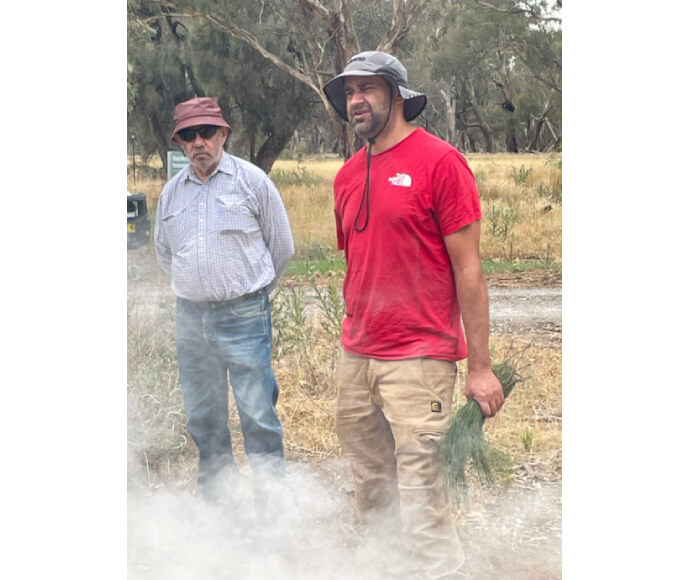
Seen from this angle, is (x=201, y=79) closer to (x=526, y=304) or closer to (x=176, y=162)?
(x=176, y=162)

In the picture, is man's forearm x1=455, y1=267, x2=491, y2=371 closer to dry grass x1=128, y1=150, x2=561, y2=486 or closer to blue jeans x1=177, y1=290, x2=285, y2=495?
dry grass x1=128, y1=150, x2=561, y2=486

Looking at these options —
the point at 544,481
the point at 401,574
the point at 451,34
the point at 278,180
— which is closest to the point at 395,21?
the point at 451,34

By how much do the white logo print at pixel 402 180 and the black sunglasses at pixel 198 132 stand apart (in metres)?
1.17

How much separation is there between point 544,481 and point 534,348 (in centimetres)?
66

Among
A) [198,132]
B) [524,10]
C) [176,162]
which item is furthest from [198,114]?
[524,10]

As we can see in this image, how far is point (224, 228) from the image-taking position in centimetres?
454

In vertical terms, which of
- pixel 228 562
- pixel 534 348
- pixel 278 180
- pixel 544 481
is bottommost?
pixel 228 562

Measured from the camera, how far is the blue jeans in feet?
15.0

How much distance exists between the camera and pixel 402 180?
392 centimetres

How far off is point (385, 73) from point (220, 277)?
1245mm

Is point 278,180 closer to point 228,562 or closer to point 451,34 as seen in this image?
point 451,34

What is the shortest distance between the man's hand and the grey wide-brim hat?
3.83 ft

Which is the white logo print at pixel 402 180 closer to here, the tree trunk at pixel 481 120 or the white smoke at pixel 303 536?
the tree trunk at pixel 481 120

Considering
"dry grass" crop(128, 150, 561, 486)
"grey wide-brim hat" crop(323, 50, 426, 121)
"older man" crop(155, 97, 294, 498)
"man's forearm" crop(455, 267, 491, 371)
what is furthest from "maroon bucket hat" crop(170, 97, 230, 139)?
"man's forearm" crop(455, 267, 491, 371)
